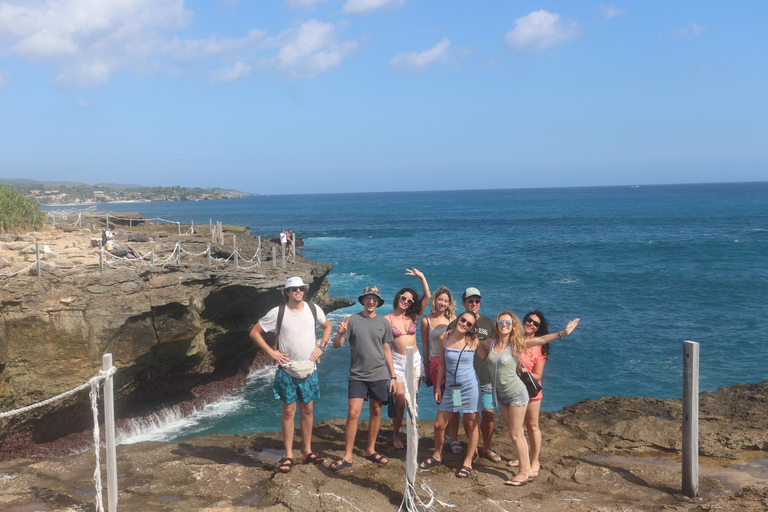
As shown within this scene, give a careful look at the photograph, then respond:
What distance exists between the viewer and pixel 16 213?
21109mm

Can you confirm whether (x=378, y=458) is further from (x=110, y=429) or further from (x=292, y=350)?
(x=110, y=429)

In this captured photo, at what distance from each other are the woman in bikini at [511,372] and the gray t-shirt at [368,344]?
1.15 m

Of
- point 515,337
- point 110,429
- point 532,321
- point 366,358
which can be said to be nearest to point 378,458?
point 366,358

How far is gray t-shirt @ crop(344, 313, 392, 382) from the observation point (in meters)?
6.08

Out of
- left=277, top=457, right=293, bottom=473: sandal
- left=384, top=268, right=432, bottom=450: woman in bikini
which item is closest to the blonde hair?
left=384, top=268, right=432, bottom=450: woman in bikini

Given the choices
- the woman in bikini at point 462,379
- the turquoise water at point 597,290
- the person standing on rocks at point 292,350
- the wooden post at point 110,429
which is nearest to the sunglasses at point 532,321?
the woman in bikini at point 462,379

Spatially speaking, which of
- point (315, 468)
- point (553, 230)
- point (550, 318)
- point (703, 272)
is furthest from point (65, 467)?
point (553, 230)

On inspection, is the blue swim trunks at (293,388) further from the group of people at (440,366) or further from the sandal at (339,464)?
the sandal at (339,464)

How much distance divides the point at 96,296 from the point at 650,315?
20.8 meters

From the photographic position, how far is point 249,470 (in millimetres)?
6262

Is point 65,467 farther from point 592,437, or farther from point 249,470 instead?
point 592,437

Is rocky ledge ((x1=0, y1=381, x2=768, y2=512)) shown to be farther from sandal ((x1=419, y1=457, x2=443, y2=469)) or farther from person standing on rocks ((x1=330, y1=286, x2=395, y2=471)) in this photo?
person standing on rocks ((x1=330, y1=286, x2=395, y2=471))

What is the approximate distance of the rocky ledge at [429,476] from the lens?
543cm

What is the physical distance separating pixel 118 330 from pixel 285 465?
621 centimetres
